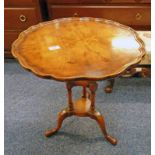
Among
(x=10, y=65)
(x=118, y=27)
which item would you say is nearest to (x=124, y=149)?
(x=118, y=27)

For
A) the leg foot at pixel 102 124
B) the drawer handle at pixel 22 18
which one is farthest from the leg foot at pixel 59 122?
the drawer handle at pixel 22 18

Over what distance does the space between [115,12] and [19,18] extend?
968 millimetres

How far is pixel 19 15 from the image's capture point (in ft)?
8.30

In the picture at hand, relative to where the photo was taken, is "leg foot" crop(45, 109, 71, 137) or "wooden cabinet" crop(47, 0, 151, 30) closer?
"leg foot" crop(45, 109, 71, 137)

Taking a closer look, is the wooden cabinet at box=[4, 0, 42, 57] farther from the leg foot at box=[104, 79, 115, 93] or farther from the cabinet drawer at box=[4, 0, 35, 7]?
the leg foot at box=[104, 79, 115, 93]

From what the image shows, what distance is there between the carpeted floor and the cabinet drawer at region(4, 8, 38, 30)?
58 centimetres

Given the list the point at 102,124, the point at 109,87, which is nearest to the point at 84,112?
the point at 102,124

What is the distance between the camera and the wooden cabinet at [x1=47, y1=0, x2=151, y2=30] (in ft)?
7.71

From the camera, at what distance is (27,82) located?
2.45m

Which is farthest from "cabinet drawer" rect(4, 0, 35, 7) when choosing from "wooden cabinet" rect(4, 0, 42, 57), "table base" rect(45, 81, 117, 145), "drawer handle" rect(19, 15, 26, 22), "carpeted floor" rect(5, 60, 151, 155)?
"table base" rect(45, 81, 117, 145)

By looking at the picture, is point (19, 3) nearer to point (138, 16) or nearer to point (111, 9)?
Result: point (111, 9)

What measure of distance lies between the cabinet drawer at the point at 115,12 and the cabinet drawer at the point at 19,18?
0.21m
